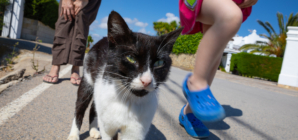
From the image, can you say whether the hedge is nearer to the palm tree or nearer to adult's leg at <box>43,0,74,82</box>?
the palm tree

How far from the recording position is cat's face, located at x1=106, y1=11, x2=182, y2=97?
1245mm

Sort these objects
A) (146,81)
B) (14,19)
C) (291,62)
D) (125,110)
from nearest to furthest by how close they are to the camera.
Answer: (146,81) < (125,110) < (291,62) < (14,19)

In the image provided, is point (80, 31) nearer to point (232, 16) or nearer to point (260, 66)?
point (232, 16)

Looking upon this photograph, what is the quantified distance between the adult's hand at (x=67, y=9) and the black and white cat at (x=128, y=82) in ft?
5.49

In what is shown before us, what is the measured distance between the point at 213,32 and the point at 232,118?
1.73 m

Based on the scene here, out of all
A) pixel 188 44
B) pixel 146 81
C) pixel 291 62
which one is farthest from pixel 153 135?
pixel 188 44

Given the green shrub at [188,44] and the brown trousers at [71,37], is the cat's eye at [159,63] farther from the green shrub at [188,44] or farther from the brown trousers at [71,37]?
the green shrub at [188,44]

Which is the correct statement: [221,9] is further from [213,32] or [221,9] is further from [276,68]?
[276,68]

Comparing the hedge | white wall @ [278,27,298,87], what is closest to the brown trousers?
white wall @ [278,27,298,87]

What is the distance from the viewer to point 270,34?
21234 mm

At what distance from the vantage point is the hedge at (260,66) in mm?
14882

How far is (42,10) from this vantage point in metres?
16.6

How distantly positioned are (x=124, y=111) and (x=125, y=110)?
0.4 inches

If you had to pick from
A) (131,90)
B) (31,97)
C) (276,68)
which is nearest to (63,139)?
(131,90)
